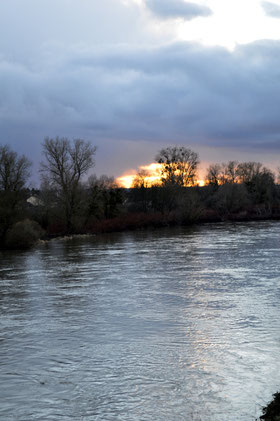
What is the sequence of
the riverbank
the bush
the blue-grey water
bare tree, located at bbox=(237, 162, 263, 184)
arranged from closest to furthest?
the riverbank < the blue-grey water < the bush < bare tree, located at bbox=(237, 162, 263, 184)

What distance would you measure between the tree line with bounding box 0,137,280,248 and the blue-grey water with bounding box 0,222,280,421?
20504mm

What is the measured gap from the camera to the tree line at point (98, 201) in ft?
136

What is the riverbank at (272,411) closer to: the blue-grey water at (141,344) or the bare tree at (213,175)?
the blue-grey water at (141,344)

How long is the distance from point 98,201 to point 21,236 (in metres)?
21.5

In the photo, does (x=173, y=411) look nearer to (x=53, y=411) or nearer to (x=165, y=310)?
(x=53, y=411)

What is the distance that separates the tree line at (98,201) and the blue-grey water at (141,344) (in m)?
20.5

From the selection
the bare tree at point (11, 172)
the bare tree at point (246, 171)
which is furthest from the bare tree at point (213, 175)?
the bare tree at point (11, 172)

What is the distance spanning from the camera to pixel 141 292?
17.2 metres

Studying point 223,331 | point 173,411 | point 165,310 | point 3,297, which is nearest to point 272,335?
point 223,331

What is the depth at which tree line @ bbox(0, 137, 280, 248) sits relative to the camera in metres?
41.6

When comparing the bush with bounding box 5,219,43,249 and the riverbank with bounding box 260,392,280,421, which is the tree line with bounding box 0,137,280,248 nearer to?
the bush with bounding box 5,219,43,249

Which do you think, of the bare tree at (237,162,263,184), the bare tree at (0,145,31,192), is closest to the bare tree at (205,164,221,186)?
the bare tree at (237,162,263,184)

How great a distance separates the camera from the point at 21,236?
3797 cm

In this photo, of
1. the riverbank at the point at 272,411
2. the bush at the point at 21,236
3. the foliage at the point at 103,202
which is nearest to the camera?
the riverbank at the point at 272,411
